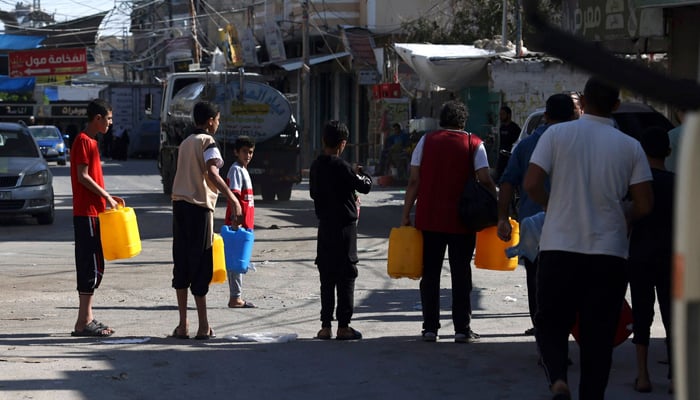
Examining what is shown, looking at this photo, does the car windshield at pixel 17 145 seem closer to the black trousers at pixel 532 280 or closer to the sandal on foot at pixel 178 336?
the sandal on foot at pixel 178 336

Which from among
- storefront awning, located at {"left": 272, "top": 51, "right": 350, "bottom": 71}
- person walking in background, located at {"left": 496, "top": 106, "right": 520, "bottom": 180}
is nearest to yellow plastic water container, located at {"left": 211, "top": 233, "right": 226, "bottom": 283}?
person walking in background, located at {"left": 496, "top": 106, "right": 520, "bottom": 180}

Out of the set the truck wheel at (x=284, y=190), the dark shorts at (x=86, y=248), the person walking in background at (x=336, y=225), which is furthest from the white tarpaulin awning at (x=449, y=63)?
the dark shorts at (x=86, y=248)

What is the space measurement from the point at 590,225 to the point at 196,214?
3707 mm

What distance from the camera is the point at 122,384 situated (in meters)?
7.35

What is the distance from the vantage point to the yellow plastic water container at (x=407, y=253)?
8.68 m

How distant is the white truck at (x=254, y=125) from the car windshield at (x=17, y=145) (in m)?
4.16

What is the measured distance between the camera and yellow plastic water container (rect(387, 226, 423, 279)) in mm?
8680

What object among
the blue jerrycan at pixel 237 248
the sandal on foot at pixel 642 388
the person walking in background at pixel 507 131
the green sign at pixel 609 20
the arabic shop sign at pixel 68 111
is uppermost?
the green sign at pixel 609 20

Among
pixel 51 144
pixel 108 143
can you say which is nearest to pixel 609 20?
pixel 51 144

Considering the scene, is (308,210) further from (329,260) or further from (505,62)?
(329,260)

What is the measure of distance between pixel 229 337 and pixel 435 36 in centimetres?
2376

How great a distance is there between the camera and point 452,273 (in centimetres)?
880

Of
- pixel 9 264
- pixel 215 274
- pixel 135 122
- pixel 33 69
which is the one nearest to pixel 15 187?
pixel 9 264

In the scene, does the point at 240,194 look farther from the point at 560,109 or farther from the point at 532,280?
the point at 560,109
